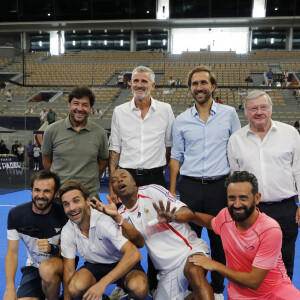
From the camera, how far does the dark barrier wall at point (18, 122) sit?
8703mm

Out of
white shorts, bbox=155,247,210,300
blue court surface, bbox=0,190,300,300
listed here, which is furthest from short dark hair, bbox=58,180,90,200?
blue court surface, bbox=0,190,300,300

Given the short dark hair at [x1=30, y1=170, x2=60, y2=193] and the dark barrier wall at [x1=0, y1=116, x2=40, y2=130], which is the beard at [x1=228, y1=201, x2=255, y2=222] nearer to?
the short dark hair at [x1=30, y1=170, x2=60, y2=193]

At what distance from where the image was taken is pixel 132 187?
9.02 ft

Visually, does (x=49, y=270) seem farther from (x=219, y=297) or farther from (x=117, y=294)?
(x=219, y=297)

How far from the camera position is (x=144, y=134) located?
330cm

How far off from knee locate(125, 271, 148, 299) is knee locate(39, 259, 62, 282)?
1.81ft

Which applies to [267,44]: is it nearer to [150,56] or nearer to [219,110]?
[150,56]

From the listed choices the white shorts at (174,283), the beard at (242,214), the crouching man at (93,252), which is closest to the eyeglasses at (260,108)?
the beard at (242,214)

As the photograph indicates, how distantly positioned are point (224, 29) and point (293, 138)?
67.3ft

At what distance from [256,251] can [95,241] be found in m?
1.21

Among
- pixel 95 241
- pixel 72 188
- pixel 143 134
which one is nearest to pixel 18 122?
pixel 143 134

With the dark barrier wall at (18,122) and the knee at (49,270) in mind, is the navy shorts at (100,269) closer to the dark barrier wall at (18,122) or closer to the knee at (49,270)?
the knee at (49,270)

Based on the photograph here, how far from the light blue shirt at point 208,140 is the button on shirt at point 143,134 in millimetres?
266

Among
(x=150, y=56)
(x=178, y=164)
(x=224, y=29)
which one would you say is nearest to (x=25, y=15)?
(x=150, y=56)
